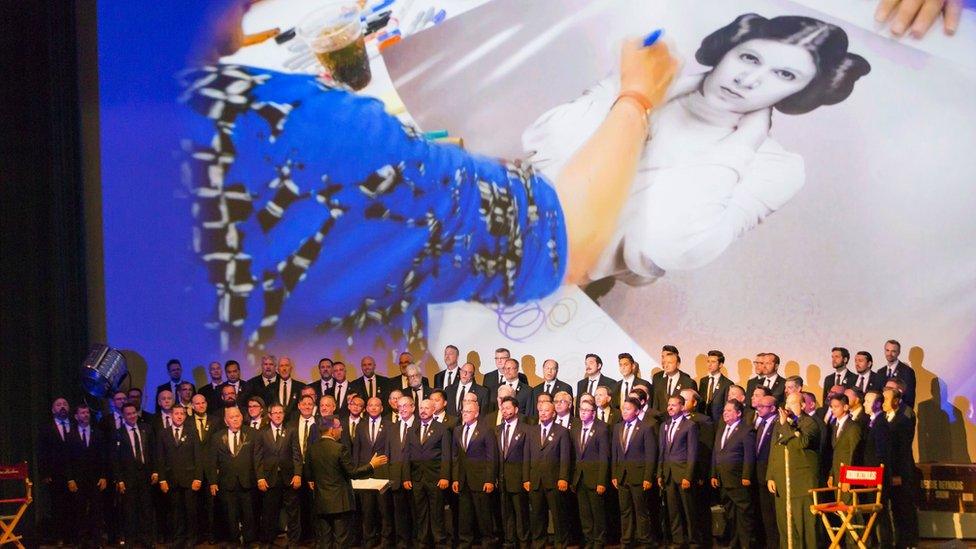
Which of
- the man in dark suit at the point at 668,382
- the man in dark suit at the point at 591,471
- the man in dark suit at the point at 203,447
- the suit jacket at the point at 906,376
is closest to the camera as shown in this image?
the man in dark suit at the point at 591,471

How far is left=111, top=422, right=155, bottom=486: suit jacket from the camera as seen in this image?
33.4 feet

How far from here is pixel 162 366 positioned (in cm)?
1209

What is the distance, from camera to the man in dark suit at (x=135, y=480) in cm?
1018

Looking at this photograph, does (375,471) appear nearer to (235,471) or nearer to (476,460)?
(476,460)

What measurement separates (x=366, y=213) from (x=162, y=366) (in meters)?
2.42

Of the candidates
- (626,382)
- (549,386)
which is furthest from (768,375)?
(549,386)

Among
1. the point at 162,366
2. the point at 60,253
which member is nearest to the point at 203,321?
the point at 162,366

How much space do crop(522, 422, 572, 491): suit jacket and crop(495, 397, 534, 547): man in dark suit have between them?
100 millimetres

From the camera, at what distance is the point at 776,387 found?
385 inches

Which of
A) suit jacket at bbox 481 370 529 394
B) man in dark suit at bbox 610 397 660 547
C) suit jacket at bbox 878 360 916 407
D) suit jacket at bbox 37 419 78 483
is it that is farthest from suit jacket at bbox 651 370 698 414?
suit jacket at bbox 37 419 78 483

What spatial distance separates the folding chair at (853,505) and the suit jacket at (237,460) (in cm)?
419

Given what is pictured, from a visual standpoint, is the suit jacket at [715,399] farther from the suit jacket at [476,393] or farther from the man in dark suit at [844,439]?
the suit jacket at [476,393]

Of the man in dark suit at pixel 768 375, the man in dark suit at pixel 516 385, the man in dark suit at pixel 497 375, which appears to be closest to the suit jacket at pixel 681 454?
the man in dark suit at pixel 768 375

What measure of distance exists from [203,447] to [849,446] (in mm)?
4859
